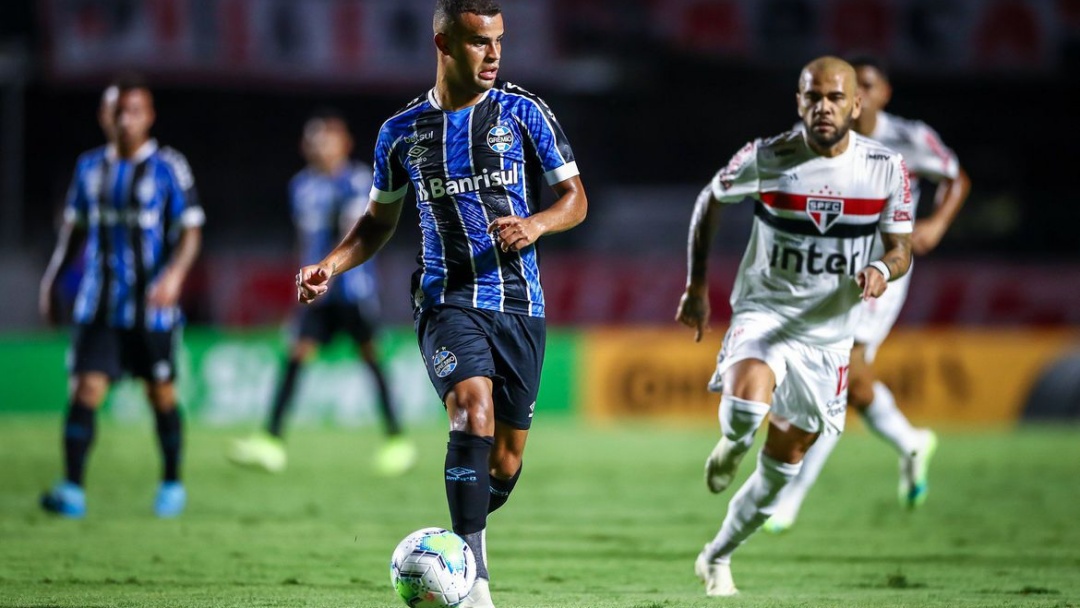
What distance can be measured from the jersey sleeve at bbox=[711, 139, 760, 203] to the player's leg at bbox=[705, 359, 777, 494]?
0.69m

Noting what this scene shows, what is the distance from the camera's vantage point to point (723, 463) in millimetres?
6062

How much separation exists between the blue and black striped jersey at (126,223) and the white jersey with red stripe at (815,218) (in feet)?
12.4

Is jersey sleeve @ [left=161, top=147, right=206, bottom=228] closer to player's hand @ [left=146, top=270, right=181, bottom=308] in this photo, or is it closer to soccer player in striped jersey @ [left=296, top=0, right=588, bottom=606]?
player's hand @ [left=146, top=270, right=181, bottom=308]

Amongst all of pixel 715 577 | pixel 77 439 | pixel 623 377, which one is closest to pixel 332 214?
pixel 77 439

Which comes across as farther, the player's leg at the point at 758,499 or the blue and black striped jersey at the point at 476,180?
the player's leg at the point at 758,499


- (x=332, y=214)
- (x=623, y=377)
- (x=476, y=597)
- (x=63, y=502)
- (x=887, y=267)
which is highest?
(x=887, y=267)

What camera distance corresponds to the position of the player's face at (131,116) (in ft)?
26.9

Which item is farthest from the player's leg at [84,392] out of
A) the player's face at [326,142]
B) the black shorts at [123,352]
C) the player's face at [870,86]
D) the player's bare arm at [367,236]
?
the player's face at [870,86]

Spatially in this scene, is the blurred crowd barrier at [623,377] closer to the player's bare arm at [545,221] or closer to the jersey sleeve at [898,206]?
the jersey sleeve at [898,206]

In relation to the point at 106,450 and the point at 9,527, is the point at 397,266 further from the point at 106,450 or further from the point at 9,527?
the point at 9,527

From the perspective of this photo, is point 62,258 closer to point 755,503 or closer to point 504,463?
point 504,463

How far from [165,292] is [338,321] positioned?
102 inches

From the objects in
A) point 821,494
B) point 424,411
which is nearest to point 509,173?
point 821,494

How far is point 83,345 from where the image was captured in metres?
8.30
